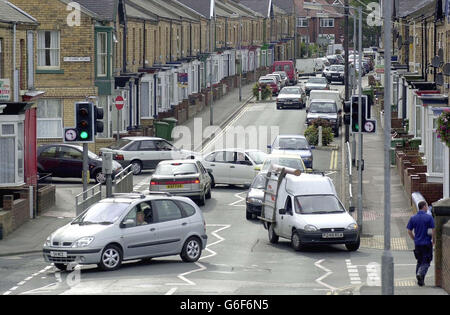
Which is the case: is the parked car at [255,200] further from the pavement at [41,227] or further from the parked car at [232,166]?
the parked car at [232,166]

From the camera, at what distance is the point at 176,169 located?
3725cm

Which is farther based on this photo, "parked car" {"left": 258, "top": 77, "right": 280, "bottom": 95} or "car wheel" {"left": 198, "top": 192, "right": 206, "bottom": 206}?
"parked car" {"left": 258, "top": 77, "right": 280, "bottom": 95}

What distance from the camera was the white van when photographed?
2819cm

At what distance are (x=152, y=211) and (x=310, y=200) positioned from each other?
5688mm

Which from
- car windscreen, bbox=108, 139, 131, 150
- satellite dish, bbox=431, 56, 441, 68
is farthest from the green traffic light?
car windscreen, bbox=108, 139, 131, 150

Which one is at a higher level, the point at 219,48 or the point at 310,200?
the point at 219,48

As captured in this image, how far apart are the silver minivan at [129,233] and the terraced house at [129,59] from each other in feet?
80.7

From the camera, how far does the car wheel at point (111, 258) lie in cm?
2442

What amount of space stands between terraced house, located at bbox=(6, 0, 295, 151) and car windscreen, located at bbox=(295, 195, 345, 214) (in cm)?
2195

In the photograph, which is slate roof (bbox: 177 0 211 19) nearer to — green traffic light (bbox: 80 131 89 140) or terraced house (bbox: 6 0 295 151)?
terraced house (bbox: 6 0 295 151)

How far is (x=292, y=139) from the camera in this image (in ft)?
157

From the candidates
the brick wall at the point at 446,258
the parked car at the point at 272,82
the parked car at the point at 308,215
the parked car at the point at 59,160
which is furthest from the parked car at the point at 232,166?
the parked car at the point at 272,82
